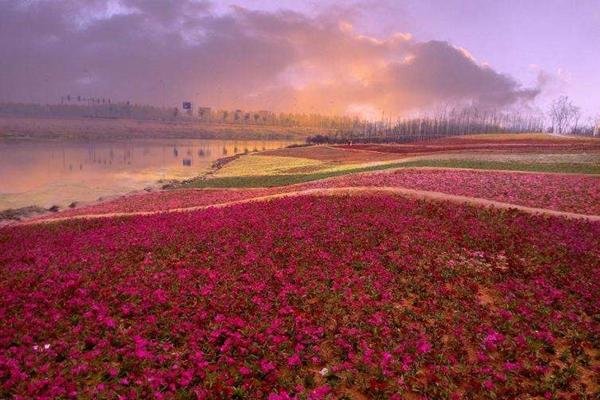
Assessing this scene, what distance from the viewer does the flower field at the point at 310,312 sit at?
850 cm

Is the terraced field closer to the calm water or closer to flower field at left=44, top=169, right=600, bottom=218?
flower field at left=44, top=169, right=600, bottom=218

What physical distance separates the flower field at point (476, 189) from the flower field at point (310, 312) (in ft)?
19.5

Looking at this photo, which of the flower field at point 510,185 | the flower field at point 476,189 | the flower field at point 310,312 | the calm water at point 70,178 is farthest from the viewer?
the calm water at point 70,178

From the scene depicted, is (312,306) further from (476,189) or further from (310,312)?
(476,189)

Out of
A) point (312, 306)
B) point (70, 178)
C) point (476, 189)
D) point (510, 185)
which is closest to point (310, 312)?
point (312, 306)

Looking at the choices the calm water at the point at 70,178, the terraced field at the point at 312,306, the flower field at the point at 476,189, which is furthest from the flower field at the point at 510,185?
the calm water at the point at 70,178

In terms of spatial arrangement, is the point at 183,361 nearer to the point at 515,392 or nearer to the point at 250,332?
the point at 250,332

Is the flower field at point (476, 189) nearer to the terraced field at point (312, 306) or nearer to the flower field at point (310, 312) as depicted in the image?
the terraced field at point (312, 306)

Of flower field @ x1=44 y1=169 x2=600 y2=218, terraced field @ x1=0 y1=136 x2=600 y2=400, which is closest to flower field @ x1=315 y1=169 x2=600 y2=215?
flower field @ x1=44 y1=169 x2=600 y2=218

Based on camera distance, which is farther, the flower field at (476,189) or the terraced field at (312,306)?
the flower field at (476,189)

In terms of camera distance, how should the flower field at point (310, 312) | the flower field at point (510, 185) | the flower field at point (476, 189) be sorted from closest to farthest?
the flower field at point (310, 312), the flower field at point (510, 185), the flower field at point (476, 189)

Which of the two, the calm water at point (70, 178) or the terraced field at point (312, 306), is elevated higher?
the terraced field at point (312, 306)

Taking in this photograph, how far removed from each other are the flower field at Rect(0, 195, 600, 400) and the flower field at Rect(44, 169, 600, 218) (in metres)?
5.95

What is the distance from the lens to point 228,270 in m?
13.8
